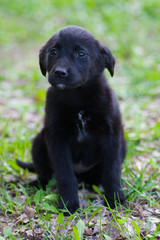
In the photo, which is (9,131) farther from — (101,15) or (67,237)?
(101,15)

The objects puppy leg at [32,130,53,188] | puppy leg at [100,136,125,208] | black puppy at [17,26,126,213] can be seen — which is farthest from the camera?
puppy leg at [32,130,53,188]

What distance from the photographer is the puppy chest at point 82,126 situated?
3.11m

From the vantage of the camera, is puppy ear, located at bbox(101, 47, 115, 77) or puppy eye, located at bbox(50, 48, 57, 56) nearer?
puppy eye, located at bbox(50, 48, 57, 56)

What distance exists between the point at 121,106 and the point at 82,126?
233 centimetres

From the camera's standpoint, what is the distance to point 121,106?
5.38 meters

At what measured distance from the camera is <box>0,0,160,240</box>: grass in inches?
107

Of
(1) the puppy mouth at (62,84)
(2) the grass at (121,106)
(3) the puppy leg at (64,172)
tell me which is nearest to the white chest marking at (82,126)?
(3) the puppy leg at (64,172)

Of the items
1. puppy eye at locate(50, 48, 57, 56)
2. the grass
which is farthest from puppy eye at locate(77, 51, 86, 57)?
the grass

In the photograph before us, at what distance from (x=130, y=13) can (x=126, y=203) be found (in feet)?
23.5

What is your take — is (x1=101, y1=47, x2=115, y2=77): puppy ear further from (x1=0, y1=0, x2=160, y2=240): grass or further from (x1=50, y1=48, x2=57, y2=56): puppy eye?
(x1=0, y1=0, x2=160, y2=240): grass

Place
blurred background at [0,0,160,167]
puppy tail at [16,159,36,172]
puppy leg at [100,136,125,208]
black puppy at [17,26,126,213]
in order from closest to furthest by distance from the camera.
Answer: black puppy at [17,26,126,213] → puppy leg at [100,136,125,208] → puppy tail at [16,159,36,172] → blurred background at [0,0,160,167]

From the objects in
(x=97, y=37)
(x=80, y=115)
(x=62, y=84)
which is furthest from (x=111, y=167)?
Answer: (x=97, y=37)

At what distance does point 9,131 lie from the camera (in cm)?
462

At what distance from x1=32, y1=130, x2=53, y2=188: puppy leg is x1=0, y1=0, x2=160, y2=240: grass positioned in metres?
0.16
